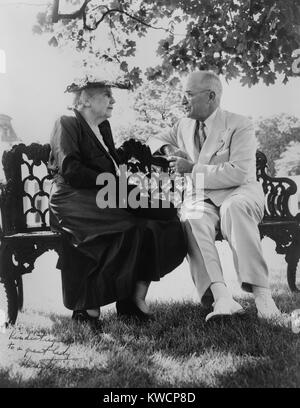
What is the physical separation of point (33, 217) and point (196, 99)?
1249 millimetres

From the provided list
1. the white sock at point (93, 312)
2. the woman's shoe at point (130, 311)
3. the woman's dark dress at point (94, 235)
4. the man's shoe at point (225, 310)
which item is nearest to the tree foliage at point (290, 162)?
the woman's dark dress at point (94, 235)

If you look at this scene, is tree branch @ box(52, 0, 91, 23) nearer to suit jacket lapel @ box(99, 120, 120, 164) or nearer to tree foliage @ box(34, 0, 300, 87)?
tree foliage @ box(34, 0, 300, 87)

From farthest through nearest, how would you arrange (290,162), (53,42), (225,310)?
(290,162) < (53,42) < (225,310)

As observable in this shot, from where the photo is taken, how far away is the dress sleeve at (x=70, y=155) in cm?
330

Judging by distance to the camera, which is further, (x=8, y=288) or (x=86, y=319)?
(x=8, y=288)

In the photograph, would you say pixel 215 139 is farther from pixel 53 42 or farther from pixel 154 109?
pixel 53 42

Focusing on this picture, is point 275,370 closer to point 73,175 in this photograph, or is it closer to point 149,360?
point 149,360

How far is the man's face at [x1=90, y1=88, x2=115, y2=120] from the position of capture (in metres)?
3.43

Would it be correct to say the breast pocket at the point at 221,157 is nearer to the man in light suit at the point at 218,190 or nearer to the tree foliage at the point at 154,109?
the man in light suit at the point at 218,190

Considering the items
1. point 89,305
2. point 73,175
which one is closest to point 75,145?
point 73,175

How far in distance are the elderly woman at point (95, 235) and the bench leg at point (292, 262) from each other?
655 mm

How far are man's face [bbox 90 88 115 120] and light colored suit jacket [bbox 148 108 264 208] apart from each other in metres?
0.41

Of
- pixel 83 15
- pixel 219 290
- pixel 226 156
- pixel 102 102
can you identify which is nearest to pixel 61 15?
pixel 83 15

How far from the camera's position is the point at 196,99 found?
11.5 ft
